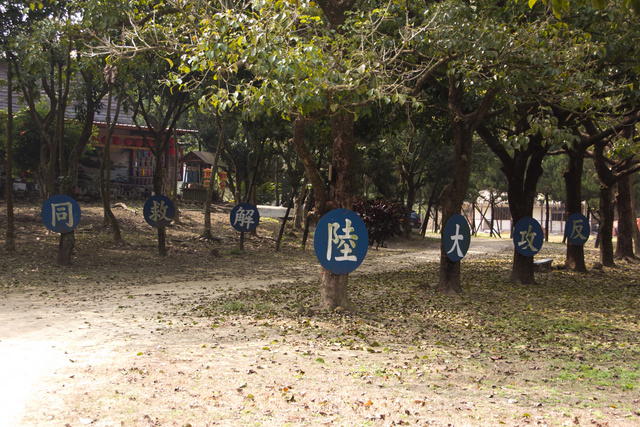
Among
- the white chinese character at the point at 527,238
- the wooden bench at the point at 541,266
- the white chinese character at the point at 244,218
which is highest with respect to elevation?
the white chinese character at the point at 244,218

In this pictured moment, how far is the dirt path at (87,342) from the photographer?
14.9 ft

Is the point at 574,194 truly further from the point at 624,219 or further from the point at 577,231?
the point at 624,219

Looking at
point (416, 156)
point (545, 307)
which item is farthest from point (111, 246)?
point (416, 156)

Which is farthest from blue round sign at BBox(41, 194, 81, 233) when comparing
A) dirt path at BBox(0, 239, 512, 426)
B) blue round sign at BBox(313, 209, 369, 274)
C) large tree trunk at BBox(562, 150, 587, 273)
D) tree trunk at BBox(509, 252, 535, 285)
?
large tree trunk at BBox(562, 150, 587, 273)

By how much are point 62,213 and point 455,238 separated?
27.6 feet

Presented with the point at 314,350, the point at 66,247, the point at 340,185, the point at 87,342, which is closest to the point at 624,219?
the point at 340,185

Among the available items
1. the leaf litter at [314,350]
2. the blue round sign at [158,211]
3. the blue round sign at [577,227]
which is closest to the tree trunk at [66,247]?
the leaf litter at [314,350]

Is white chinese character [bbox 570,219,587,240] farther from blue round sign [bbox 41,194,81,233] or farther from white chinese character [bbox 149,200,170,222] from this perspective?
blue round sign [bbox 41,194,81,233]

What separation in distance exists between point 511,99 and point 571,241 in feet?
25.6

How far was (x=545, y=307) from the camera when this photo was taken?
1055 cm

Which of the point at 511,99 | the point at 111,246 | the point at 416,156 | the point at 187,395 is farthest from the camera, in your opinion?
the point at 416,156

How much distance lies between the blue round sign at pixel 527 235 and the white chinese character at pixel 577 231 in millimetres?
3092

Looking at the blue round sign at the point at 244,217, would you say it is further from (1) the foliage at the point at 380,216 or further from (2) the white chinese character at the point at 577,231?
(2) the white chinese character at the point at 577,231

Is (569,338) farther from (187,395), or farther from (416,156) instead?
(416,156)
